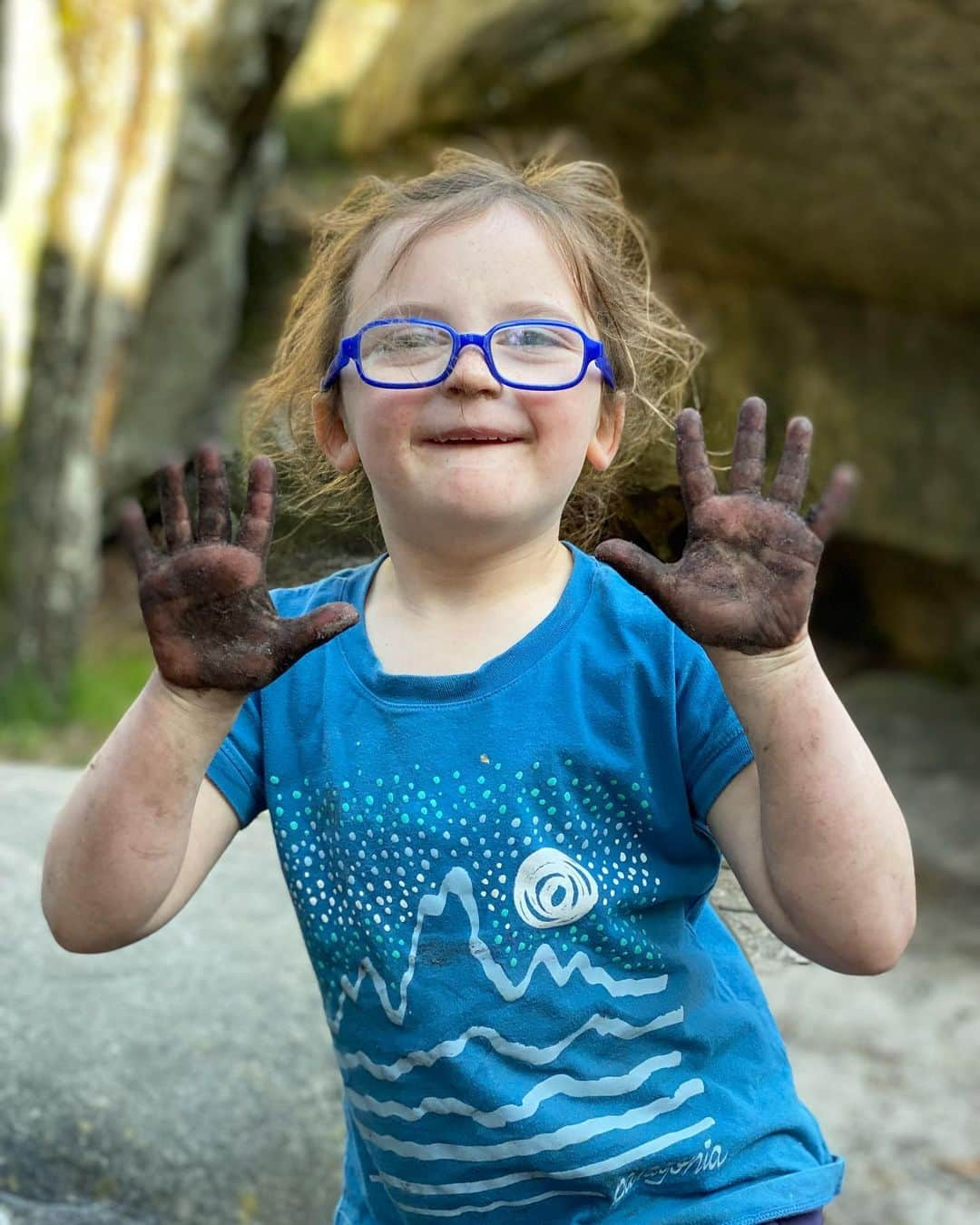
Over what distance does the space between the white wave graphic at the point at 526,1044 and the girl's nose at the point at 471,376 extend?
1.87ft

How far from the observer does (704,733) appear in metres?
1.32

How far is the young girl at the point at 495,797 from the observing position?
4.05 ft

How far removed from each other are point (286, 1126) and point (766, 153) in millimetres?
3216

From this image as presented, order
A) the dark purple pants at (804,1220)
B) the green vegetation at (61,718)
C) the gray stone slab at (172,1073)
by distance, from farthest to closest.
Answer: the green vegetation at (61,718) → the gray stone slab at (172,1073) → the dark purple pants at (804,1220)

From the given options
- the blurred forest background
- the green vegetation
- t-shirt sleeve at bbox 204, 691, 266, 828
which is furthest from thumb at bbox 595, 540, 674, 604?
the green vegetation

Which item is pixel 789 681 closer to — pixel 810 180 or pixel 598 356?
pixel 598 356

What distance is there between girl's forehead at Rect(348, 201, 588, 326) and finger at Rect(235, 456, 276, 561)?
0.75ft

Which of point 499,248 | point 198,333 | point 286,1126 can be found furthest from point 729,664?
point 198,333

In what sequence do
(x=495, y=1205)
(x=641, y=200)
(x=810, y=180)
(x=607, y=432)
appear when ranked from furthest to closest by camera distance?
(x=641, y=200)
(x=810, y=180)
(x=607, y=432)
(x=495, y=1205)

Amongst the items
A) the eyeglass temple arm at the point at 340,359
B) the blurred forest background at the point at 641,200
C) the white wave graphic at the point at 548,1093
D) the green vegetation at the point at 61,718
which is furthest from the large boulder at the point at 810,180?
the white wave graphic at the point at 548,1093

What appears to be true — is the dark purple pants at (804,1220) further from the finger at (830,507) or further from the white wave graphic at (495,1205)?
the finger at (830,507)

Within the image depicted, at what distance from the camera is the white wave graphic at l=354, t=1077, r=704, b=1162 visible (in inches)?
53.4

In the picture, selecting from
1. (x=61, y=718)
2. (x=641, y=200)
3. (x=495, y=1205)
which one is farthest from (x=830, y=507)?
(x=61, y=718)

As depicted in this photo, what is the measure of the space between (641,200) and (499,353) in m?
3.68
